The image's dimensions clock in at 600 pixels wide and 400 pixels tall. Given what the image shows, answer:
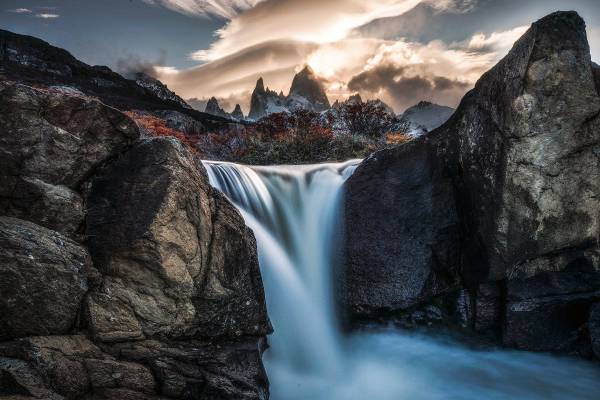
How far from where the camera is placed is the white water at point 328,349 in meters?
4.87

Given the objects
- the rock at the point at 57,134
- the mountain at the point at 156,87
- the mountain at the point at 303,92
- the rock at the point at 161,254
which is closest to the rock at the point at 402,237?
the rock at the point at 161,254

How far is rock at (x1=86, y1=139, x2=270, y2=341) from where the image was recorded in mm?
3459

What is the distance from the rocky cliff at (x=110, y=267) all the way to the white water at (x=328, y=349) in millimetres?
1432

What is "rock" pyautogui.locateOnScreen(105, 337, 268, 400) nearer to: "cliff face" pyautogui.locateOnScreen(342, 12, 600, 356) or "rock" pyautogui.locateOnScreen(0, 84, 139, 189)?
"rock" pyautogui.locateOnScreen(0, 84, 139, 189)

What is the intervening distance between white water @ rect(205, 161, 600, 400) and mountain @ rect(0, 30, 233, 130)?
18433 mm

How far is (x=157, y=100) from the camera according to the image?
106 ft

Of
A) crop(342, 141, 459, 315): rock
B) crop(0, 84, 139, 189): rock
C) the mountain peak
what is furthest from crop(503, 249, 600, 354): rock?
the mountain peak

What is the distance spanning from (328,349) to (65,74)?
30327mm

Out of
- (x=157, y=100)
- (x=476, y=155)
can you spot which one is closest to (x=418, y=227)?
(x=476, y=155)

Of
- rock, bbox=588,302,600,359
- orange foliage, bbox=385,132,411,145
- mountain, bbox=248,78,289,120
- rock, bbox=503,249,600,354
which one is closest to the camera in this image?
rock, bbox=588,302,600,359

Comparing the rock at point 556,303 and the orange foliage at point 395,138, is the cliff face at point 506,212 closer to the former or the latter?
the rock at point 556,303

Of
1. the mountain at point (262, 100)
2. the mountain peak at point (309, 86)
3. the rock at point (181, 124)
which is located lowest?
the rock at point (181, 124)

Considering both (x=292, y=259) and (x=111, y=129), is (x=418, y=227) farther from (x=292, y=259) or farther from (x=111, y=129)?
(x=111, y=129)

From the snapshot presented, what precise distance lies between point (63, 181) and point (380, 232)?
4.79 metres
